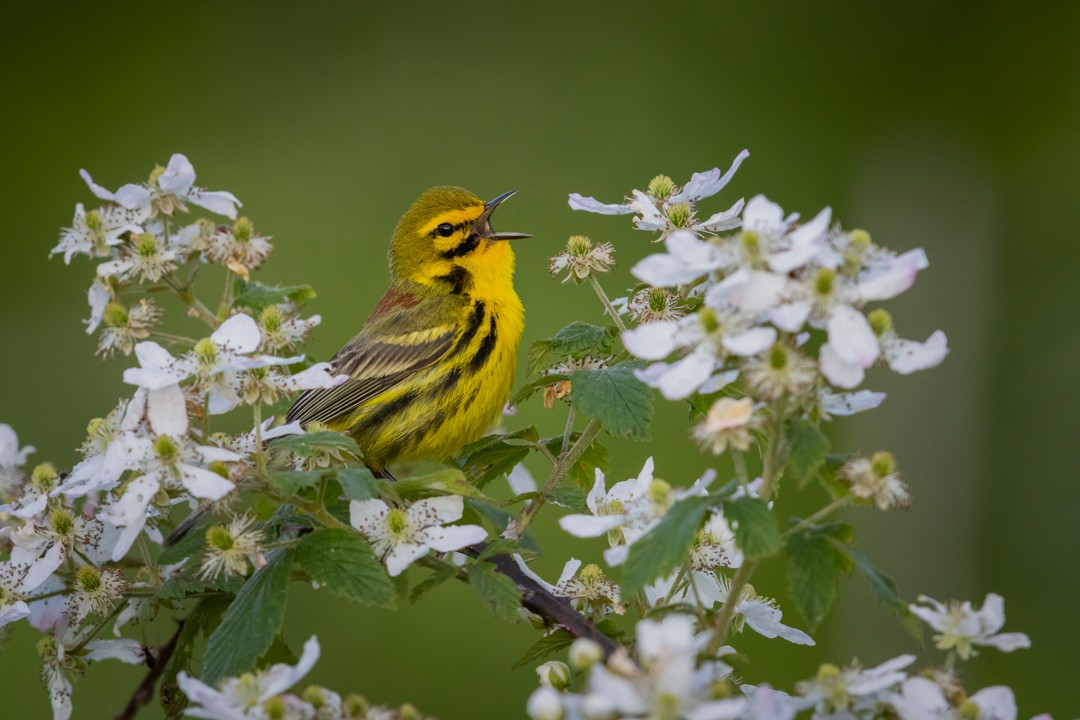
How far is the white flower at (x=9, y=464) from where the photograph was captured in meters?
2.14

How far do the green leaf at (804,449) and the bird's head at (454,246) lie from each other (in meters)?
2.13

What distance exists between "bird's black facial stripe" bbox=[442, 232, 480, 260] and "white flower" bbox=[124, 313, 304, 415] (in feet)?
6.15

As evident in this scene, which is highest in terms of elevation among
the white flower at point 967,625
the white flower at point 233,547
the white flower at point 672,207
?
the white flower at point 672,207

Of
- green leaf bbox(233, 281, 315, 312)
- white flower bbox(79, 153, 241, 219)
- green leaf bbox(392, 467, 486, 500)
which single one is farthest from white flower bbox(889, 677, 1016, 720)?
white flower bbox(79, 153, 241, 219)

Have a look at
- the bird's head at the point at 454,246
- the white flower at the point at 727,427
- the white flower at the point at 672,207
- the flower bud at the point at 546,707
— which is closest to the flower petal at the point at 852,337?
the white flower at the point at 727,427

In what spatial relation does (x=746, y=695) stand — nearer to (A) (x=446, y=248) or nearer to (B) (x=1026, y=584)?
(A) (x=446, y=248)

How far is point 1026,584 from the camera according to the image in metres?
6.06

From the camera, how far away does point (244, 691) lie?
1.32 metres

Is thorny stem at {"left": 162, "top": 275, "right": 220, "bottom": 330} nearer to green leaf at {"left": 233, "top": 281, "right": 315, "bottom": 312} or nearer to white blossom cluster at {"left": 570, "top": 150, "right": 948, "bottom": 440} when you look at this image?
green leaf at {"left": 233, "top": 281, "right": 315, "bottom": 312}

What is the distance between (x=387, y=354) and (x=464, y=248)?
0.49 metres

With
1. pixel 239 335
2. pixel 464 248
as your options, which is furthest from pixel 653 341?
pixel 464 248

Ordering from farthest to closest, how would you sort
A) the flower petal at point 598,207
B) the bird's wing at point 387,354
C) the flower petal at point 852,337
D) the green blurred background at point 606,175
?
the green blurred background at point 606,175 → the bird's wing at point 387,354 → the flower petal at point 598,207 → the flower petal at point 852,337

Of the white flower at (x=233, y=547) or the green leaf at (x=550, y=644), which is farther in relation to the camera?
the green leaf at (x=550, y=644)

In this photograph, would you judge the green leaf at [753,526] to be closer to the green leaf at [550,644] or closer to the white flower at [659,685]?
the white flower at [659,685]
